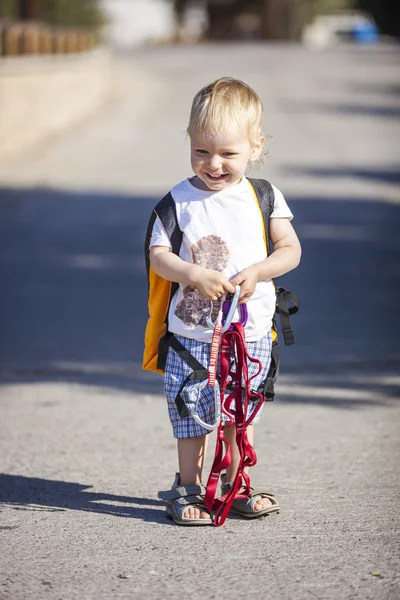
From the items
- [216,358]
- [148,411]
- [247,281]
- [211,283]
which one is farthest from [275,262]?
[148,411]

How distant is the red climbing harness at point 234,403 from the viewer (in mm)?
3377

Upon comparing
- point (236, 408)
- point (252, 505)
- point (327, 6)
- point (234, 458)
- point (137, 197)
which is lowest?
point (327, 6)

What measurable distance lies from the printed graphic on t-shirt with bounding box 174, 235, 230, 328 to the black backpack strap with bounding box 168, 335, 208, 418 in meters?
0.10

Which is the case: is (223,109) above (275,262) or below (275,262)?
above

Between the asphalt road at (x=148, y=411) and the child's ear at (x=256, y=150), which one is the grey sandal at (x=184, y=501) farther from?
the child's ear at (x=256, y=150)

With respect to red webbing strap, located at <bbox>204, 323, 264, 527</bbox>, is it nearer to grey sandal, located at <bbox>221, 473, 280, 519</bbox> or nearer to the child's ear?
grey sandal, located at <bbox>221, 473, 280, 519</bbox>

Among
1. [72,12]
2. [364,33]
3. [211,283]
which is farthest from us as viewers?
[364,33]

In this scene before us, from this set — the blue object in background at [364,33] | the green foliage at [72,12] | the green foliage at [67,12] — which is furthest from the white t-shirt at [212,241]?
the blue object in background at [364,33]

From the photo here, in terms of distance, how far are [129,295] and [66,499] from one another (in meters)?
3.86

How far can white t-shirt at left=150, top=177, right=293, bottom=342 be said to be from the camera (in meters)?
3.35

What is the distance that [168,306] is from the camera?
355cm

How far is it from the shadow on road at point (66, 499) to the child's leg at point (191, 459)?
6.3 inches

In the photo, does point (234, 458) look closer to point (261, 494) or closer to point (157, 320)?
point (261, 494)

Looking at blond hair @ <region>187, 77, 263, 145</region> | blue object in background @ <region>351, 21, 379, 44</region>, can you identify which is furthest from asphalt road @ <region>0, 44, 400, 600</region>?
blue object in background @ <region>351, 21, 379, 44</region>
